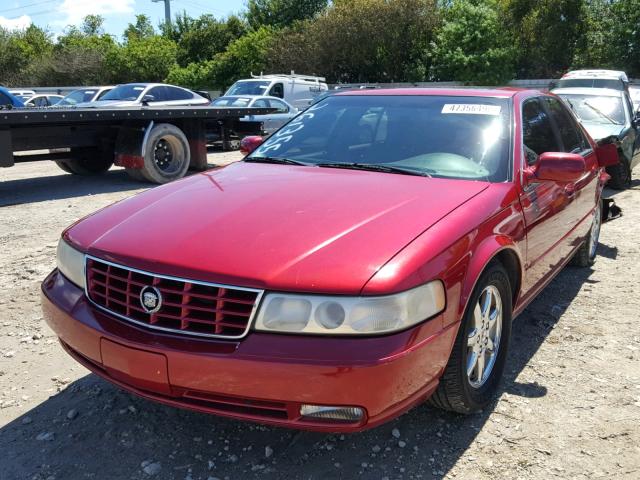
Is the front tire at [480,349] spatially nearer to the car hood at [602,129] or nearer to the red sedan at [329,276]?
the red sedan at [329,276]

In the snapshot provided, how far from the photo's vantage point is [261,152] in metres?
3.93

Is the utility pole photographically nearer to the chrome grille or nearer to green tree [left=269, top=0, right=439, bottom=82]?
green tree [left=269, top=0, right=439, bottom=82]

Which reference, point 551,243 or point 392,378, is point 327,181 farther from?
point 551,243

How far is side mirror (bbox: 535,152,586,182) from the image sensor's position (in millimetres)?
3277

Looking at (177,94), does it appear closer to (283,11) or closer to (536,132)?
(536,132)

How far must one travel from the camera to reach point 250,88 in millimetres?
17984

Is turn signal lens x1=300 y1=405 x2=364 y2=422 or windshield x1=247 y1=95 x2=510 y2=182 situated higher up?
windshield x1=247 y1=95 x2=510 y2=182

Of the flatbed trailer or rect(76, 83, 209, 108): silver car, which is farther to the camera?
rect(76, 83, 209, 108): silver car

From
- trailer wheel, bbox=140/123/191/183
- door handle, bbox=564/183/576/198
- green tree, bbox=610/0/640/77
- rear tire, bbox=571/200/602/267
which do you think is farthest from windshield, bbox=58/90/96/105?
green tree, bbox=610/0/640/77

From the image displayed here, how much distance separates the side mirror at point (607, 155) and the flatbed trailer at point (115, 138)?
690cm

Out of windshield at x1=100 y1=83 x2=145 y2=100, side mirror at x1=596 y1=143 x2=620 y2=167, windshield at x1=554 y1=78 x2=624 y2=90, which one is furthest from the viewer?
windshield at x1=554 y1=78 x2=624 y2=90

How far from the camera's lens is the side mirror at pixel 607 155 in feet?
16.3

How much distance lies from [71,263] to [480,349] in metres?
→ 1.95

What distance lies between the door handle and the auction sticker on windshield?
823mm
